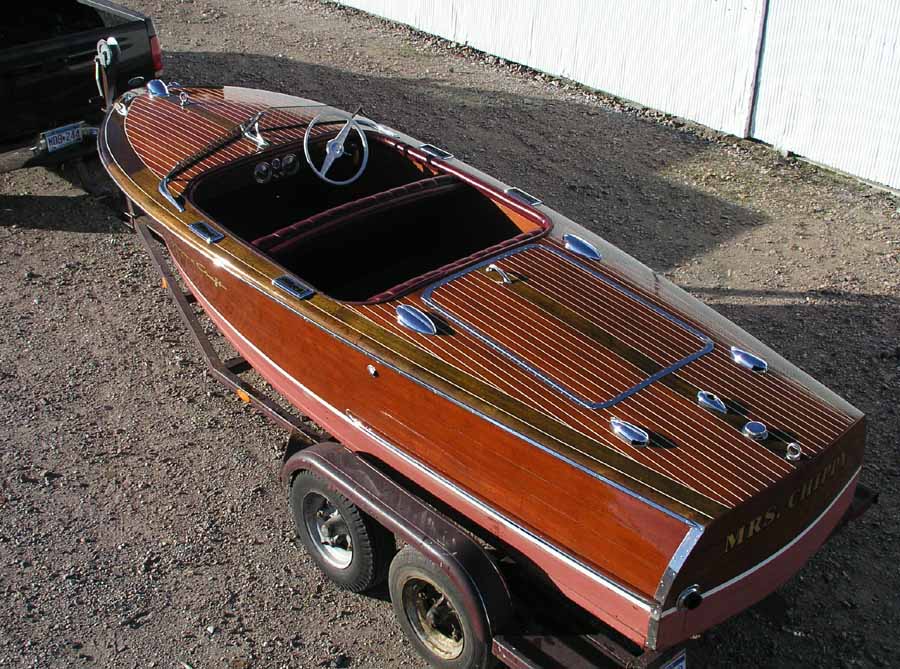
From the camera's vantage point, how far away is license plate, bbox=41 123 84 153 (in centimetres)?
677

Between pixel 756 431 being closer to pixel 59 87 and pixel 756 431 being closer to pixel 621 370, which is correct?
pixel 621 370

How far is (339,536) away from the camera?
14.4ft

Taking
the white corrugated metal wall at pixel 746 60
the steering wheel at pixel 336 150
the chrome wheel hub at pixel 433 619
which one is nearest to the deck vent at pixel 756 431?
the chrome wheel hub at pixel 433 619

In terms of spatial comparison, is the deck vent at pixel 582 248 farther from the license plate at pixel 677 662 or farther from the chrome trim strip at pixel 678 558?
the license plate at pixel 677 662

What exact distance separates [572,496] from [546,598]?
58 centimetres

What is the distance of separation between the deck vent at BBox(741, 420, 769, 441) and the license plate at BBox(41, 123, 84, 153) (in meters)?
5.41

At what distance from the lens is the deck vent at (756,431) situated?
3.77 metres

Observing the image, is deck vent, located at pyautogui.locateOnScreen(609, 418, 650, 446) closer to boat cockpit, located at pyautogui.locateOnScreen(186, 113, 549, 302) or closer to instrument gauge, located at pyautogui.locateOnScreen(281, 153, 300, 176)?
boat cockpit, located at pyautogui.locateOnScreen(186, 113, 549, 302)

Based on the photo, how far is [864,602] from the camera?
14.5 feet

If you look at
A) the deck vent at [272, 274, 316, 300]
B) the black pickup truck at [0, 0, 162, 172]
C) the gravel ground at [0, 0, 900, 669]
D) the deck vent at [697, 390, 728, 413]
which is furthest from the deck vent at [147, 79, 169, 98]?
the deck vent at [697, 390, 728, 413]

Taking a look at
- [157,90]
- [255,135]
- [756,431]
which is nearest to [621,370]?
[756,431]

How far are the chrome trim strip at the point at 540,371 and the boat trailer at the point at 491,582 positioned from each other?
29.0 inches

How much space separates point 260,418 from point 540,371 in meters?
2.14

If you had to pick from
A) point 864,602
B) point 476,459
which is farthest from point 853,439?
point 476,459
